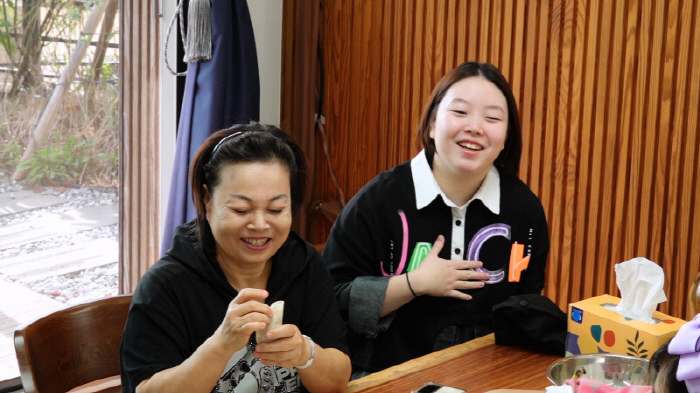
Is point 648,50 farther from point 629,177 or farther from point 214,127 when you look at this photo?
point 214,127

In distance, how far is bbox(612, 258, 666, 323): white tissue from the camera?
161cm

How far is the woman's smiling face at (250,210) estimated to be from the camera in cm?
153

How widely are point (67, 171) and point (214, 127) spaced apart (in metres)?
0.65

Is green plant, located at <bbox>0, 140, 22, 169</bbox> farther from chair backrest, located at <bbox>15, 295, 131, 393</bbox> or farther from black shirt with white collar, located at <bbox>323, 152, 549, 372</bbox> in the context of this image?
black shirt with white collar, located at <bbox>323, 152, 549, 372</bbox>

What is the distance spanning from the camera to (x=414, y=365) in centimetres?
168

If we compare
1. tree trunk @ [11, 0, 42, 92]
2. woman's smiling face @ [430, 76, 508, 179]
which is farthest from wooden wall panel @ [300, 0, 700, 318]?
tree trunk @ [11, 0, 42, 92]

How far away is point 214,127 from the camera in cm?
301

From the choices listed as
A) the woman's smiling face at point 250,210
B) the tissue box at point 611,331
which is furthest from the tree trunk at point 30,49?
the tissue box at point 611,331

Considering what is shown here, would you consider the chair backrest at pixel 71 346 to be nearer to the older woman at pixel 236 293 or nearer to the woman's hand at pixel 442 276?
the older woman at pixel 236 293

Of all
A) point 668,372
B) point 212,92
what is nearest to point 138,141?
point 212,92

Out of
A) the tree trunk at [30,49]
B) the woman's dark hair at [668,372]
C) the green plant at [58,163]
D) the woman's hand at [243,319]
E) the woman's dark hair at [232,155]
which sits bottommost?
the woman's hand at [243,319]

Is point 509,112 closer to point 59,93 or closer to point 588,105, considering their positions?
point 588,105

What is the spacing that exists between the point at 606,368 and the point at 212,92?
1999 millimetres

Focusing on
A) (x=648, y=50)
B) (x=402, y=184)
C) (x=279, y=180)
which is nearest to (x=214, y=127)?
(x=402, y=184)
